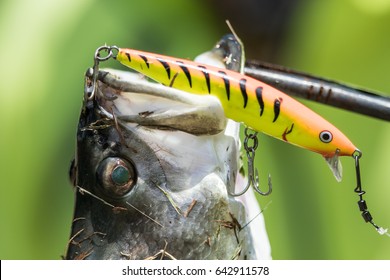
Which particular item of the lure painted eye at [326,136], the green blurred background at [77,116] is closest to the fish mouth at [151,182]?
the lure painted eye at [326,136]

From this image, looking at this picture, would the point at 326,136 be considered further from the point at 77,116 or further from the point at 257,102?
the point at 77,116

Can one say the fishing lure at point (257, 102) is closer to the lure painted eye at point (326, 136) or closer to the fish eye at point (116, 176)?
the lure painted eye at point (326, 136)

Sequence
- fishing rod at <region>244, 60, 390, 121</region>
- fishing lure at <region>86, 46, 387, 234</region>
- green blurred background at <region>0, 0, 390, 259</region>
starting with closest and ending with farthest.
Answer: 1. fishing lure at <region>86, 46, 387, 234</region>
2. fishing rod at <region>244, 60, 390, 121</region>
3. green blurred background at <region>0, 0, 390, 259</region>

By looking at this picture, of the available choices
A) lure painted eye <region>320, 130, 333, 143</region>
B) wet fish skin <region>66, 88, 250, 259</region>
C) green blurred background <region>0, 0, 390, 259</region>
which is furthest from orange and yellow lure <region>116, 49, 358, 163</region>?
green blurred background <region>0, 0, 390, 259</region>

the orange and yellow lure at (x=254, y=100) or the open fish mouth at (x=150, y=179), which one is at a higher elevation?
the orange and yellow lure at (x=254, y=100)

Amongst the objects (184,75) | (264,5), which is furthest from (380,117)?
(264,5)

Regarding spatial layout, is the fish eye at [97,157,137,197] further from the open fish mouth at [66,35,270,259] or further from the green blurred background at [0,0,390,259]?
the green blurred background at [0,0,390,259]

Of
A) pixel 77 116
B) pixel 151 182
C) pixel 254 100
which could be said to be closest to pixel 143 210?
pixel 151 182
